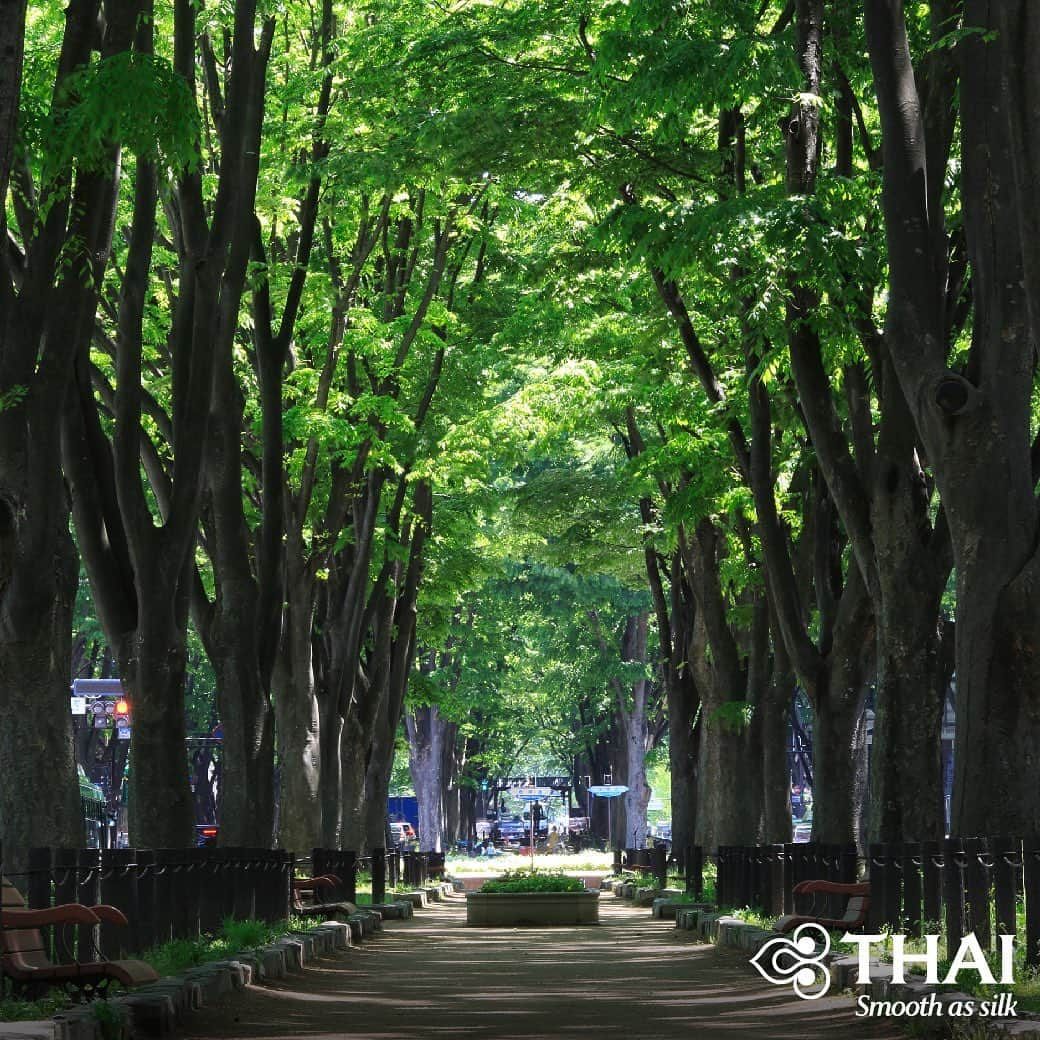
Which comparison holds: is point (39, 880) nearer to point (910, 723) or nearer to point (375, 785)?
point (910, 723)

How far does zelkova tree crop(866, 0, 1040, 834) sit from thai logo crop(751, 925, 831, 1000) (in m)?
1.94

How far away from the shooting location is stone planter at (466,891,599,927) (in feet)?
87.6

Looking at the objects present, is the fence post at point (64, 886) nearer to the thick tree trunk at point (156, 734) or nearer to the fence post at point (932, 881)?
the thick tree trunk at point (156, 734)

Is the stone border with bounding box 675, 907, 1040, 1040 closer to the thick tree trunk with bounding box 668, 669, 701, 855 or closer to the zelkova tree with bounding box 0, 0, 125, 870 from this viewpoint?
the zelkova tree with bounding box 0, 0, 125, 870

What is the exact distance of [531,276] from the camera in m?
23.3

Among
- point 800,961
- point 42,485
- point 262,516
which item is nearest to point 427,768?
point 262,516

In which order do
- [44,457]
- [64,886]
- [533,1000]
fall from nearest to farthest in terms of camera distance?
1. [64,886]
2. [44,457]
3. [533,1000]

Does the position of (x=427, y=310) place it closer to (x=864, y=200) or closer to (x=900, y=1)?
(x=864, y=200)

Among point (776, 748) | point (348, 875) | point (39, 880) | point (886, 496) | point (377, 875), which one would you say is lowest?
point (377, 875)

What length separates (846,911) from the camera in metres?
14.3

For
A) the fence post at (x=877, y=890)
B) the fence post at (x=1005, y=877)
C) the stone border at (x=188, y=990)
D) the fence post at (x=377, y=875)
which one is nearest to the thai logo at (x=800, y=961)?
the fence post at (x=877, y=890)

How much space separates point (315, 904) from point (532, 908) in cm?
622

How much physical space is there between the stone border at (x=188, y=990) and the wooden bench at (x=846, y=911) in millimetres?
4570

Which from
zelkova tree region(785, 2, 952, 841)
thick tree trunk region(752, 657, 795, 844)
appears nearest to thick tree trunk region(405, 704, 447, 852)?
thick tree trunk region(752, 657, 795, 844)
